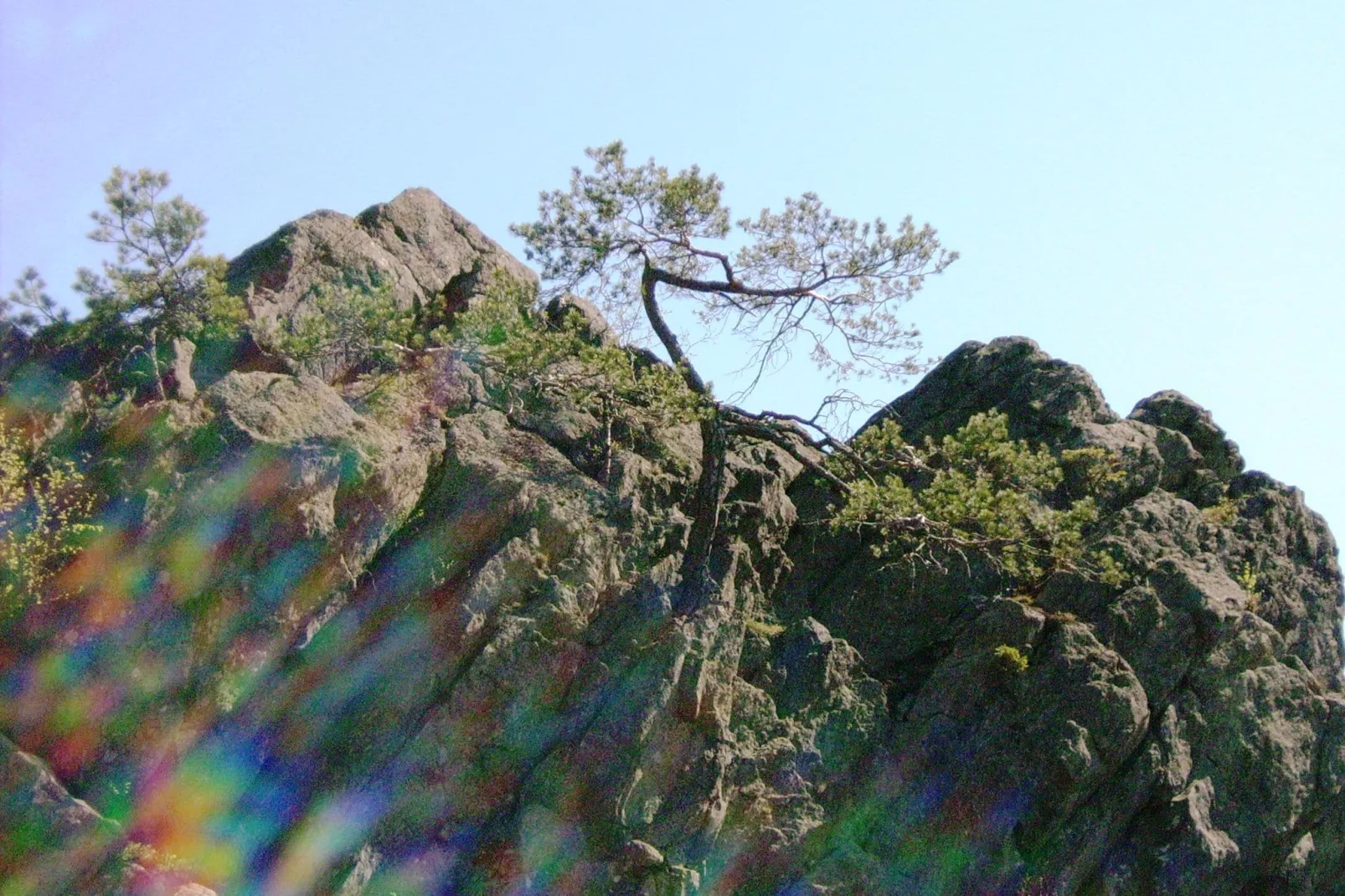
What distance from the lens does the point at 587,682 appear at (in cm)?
1766

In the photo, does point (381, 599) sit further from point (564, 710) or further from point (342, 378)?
point (342, 378)

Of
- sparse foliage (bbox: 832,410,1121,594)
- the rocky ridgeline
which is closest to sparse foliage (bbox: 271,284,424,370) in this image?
the rocky ridgeline

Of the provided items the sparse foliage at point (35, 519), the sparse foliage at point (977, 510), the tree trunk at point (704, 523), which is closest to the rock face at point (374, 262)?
the sparse foliage at point (35, 519)

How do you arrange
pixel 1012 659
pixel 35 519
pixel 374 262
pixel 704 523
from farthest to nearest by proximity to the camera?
1. pixel 374 262
2. pixel 704 523
3. pixel 1012 659
4. pixel 35 519

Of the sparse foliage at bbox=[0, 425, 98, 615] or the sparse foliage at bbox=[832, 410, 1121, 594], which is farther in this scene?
the sparse foliage at bbox=[832, 410, 1121, 594]

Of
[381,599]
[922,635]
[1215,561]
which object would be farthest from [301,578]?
[1215,561]

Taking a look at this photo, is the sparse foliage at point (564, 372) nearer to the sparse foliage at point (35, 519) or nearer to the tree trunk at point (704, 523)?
the tree trunk at point (704, 523)

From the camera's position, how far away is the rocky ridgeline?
15711 mm

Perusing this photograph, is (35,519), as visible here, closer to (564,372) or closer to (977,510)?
(564,372)

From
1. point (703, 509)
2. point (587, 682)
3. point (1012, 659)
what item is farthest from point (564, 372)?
point (1012, 659)

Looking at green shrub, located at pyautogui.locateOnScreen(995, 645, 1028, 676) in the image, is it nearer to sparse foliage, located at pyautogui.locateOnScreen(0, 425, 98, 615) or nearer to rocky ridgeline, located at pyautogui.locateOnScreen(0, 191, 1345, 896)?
rocky ridgeline, located at pyautogui.locateOnScreen(0, 191, 1345, 896)

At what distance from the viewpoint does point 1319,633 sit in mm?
22000

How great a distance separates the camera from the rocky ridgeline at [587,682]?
1571cm

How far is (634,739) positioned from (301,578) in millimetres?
4964
